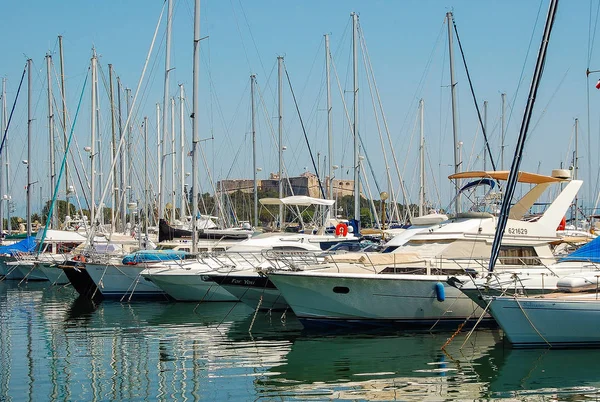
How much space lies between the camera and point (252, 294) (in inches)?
968

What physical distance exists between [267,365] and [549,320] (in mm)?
5883

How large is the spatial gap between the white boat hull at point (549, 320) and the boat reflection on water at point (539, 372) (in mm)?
236

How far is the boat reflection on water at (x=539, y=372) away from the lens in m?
14.4

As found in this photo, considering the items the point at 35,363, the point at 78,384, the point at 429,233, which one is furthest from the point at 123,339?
the point at 429,233

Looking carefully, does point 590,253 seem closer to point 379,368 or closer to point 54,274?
point 379,368

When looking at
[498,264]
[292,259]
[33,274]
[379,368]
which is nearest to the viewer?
[379,368]

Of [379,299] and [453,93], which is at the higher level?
[453,93]

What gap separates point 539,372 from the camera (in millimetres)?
15711

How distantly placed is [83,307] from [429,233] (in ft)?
42.3

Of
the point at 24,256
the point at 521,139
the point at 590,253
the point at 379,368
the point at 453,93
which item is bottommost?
the point at 379,368

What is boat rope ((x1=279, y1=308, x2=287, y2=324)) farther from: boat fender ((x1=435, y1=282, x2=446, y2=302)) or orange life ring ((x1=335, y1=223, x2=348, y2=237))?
orange life ring ((x1=335, y1=223, x2=348, y2=237))

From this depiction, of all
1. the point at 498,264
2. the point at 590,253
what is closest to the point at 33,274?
the point at 498,264

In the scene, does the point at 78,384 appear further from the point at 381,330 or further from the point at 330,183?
the point at 330,183

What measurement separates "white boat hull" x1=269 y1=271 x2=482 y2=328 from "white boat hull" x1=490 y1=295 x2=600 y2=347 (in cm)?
293
